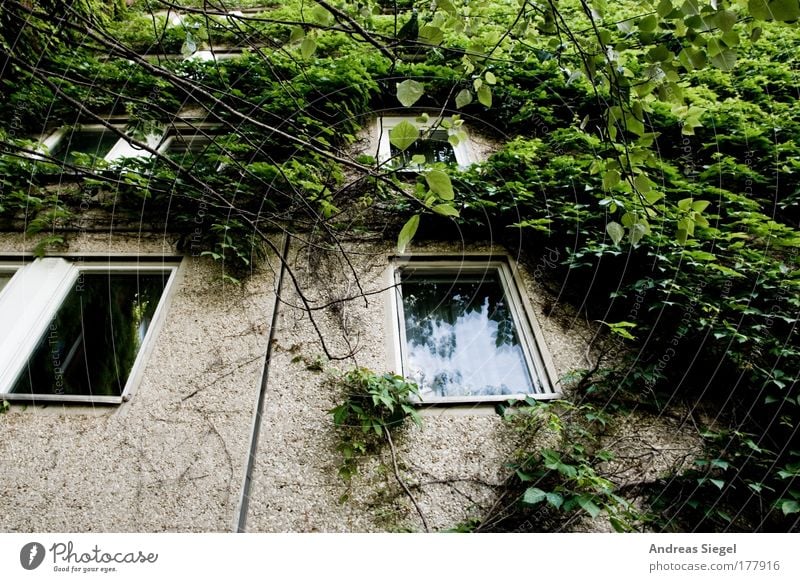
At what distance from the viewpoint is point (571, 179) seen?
11.1ft

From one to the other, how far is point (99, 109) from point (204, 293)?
3610 mm

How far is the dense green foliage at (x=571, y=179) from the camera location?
1.70m

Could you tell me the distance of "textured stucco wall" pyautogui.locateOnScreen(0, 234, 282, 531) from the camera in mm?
2129

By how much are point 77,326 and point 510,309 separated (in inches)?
126

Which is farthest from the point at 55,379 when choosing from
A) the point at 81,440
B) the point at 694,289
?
the point at 694,289

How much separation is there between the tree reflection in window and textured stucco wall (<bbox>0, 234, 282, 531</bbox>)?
1.08m

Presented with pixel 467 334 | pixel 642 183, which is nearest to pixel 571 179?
pixel 467 334

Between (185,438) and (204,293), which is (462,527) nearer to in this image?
Answer: (185,438)

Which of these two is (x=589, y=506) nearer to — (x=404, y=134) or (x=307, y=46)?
(x=404, y=134)

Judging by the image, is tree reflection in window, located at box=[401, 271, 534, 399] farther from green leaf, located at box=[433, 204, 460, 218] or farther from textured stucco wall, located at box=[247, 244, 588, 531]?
green leaf, located at box=[433, 204, 460, 218]

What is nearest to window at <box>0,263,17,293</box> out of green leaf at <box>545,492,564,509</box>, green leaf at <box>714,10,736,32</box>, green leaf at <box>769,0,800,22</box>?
green leaf at <box>545,492,564,509</box>

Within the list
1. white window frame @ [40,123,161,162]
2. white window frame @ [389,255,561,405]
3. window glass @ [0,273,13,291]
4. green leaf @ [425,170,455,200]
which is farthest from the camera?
white window frame @ [40,123,161,162]

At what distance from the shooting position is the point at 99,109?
16.2 feet

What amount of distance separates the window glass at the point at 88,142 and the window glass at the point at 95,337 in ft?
7.37
